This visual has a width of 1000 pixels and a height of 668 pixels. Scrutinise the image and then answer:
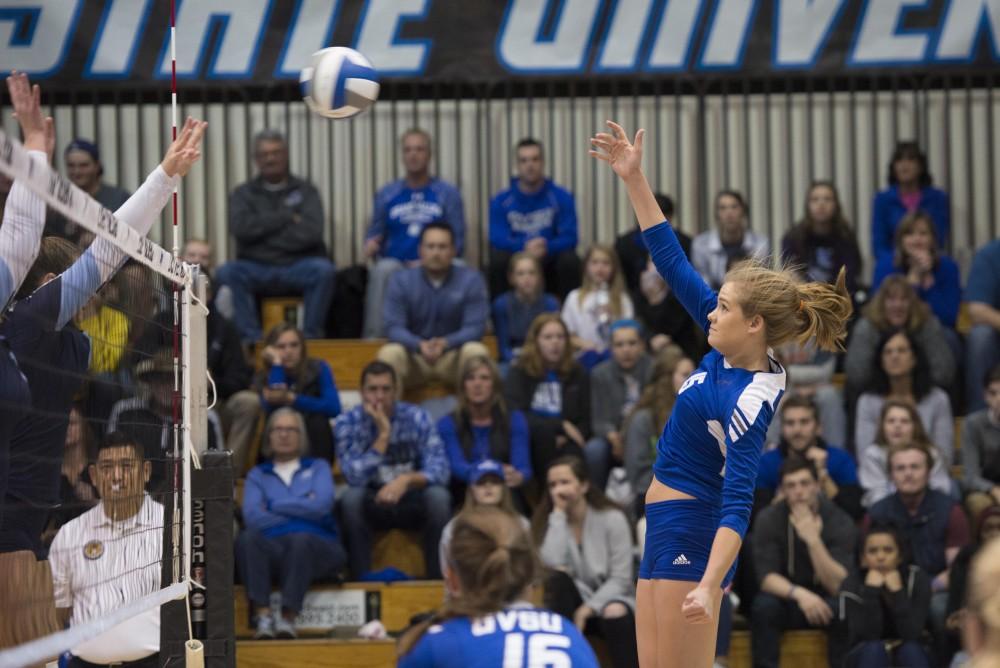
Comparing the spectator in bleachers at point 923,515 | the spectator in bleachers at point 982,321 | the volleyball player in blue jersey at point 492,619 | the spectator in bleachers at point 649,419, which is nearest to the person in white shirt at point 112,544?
the volleyball player in blue jersey at point 492,619

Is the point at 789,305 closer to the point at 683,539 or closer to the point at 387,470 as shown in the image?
the point at 683,539

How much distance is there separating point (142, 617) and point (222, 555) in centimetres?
135

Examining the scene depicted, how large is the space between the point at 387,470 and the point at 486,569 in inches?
241

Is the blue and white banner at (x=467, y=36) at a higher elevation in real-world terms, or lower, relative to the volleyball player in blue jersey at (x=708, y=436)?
higher

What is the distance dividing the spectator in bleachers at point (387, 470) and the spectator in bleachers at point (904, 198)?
4385mm

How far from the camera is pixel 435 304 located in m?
11.0

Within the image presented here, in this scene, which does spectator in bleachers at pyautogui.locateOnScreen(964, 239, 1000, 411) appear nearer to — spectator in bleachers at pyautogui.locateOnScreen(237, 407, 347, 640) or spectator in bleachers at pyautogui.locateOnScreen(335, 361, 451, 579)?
spectator in bleachers at pyautogui.locateOnScreen(335, 361, 451, 579)

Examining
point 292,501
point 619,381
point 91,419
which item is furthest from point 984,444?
point 91,419

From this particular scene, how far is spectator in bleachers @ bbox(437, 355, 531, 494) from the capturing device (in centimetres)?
982

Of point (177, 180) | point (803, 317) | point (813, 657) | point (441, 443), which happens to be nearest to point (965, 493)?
point (813, 657)

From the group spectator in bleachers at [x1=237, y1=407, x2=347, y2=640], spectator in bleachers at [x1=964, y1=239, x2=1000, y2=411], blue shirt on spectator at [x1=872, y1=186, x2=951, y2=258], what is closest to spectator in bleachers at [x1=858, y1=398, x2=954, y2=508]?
spectator in bleachers at [x1=964, y1=239, x2=1000, y2=411]

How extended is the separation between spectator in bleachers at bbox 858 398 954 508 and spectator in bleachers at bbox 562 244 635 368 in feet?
7.31

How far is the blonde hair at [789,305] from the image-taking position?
16.6 feet

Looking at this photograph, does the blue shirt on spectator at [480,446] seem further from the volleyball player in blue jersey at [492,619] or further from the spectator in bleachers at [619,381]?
the volleyball player in blue jersey at [492,619]
